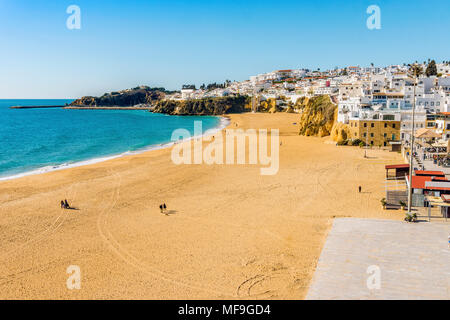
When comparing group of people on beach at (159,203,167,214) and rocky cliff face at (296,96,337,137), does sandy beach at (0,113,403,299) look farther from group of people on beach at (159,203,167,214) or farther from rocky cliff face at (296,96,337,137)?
rocky cliff face at (296,96,337,137)

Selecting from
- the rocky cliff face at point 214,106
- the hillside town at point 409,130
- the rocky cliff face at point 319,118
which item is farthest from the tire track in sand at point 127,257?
the rocky cliff face at point 214,106

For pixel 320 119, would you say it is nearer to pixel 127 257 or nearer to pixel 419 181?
pixel 419 181

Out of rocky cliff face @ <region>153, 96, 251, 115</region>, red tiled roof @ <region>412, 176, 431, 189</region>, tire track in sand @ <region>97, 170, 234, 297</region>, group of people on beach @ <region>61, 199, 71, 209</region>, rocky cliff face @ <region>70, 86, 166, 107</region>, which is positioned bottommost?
tire track in sand @ <region>97, 170, 234, 297</region>

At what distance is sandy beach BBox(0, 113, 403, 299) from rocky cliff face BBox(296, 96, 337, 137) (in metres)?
17.5

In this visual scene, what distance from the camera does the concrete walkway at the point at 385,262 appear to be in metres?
8.95

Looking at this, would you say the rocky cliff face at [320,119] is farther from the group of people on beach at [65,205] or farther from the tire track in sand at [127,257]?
the group of people on beach at [65,205]

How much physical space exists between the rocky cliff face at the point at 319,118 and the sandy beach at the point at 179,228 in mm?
17465

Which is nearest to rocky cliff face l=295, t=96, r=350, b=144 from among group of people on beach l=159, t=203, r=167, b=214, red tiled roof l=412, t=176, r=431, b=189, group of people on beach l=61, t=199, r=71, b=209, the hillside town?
the hillside town

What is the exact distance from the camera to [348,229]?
43.9 ft

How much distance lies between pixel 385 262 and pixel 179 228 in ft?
29.1

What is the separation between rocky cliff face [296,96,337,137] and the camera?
44.3 metres

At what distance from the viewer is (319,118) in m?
46.2

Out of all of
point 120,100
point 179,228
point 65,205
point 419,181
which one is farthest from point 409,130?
point 120,100
